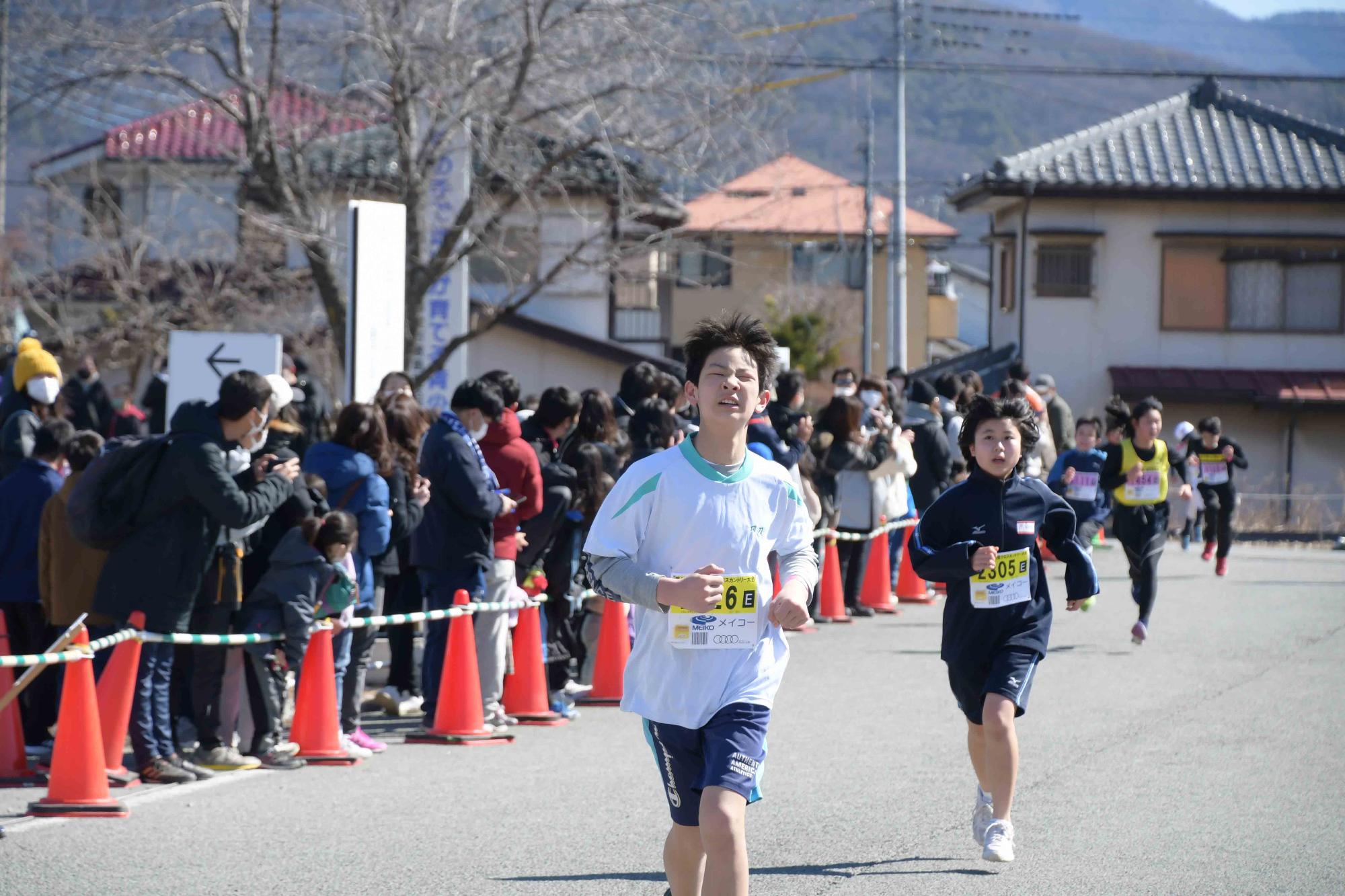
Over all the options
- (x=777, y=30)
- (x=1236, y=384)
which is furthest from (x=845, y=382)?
(x=1236, y=384)

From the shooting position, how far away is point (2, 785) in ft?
24.7

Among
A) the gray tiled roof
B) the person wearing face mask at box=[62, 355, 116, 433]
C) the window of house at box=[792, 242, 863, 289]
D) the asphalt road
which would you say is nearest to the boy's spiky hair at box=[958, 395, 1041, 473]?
the asphalt road

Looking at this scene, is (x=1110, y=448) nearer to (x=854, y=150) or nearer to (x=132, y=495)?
(x=132, y=495)

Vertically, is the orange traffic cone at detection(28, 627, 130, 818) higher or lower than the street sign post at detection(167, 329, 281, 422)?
lower

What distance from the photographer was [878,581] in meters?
15.1

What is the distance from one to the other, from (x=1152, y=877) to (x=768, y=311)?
40.1m

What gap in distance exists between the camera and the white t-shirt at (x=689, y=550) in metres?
4.61

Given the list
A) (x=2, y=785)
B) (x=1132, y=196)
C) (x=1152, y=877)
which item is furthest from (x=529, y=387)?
(x=1152, y=877)

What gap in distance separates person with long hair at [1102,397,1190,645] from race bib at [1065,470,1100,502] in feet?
4.31

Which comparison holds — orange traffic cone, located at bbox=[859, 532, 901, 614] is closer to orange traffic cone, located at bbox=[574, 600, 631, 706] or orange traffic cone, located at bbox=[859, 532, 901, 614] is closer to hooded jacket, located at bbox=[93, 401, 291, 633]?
orange traffic cone, located at bbox=[574, 600, 631, 706]

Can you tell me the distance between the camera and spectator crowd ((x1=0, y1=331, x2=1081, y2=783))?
7348 millimetres

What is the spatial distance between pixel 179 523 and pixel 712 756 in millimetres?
3780

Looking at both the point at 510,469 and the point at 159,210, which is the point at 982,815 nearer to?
the point at 510,469

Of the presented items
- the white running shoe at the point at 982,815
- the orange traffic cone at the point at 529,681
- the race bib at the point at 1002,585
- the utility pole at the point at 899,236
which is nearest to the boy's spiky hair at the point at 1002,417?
the race bib at the point at 1002,585
